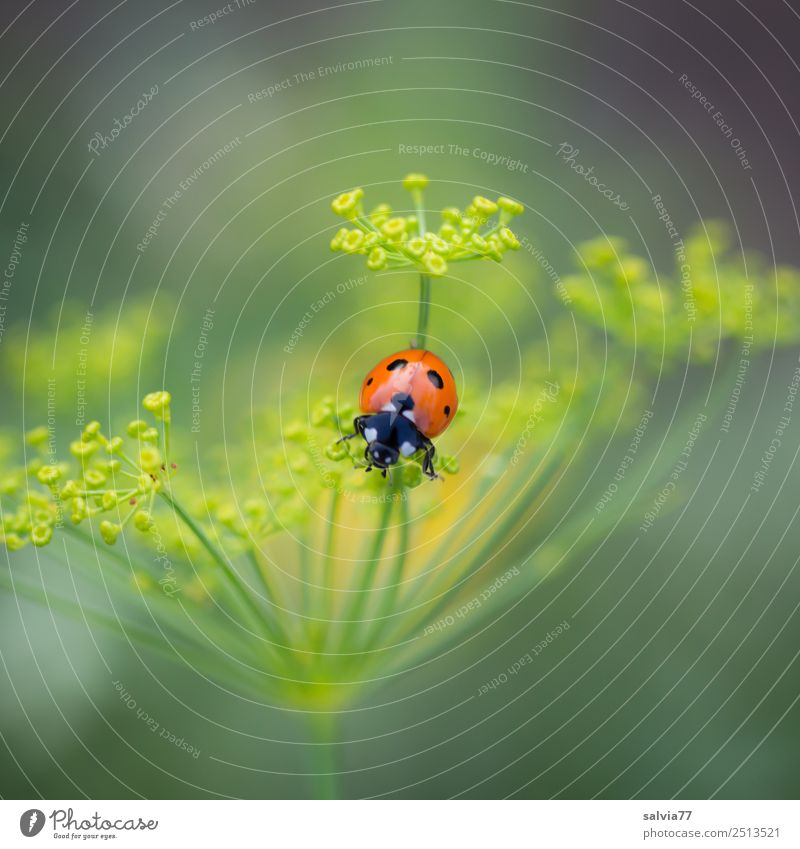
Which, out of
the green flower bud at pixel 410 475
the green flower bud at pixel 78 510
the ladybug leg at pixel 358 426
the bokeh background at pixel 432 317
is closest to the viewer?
the green flower bud at pixel 78 510

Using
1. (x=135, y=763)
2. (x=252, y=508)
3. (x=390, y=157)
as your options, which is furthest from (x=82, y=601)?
(x=390, y=157)

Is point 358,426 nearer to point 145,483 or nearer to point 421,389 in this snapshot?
point 421,389

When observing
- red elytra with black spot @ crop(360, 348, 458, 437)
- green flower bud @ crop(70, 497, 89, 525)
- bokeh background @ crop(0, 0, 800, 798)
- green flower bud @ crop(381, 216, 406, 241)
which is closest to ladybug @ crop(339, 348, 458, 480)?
red elytra with black spot @ crop(360, 348, 458, 437)

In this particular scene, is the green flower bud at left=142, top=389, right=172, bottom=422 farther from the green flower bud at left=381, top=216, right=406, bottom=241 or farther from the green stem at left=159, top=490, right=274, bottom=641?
the green flower bud at left=381, top=216, right=406, bottom=241

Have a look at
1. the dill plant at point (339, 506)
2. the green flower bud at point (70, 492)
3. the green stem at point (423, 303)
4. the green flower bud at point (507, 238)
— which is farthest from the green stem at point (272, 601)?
the green flower bud at point (507, 238)

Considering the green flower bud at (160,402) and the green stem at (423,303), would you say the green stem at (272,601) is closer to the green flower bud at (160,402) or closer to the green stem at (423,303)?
the green flower bud at (160,402)

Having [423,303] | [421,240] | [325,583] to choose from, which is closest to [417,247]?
[421,240]
